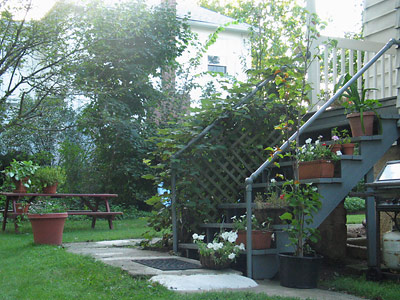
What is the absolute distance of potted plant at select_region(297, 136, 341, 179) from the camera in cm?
472

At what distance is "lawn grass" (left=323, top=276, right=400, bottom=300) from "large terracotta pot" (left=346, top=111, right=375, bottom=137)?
1.52 meters

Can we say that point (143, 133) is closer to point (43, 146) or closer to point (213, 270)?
point (43, 146)

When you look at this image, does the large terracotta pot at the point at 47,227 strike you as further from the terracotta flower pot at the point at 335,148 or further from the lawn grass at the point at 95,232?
the terracotta flower pot at the point at 335,148

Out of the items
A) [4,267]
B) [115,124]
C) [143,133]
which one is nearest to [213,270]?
[4,267]

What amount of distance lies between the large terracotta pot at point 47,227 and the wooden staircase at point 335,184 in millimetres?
1752

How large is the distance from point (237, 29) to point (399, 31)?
1531 cm

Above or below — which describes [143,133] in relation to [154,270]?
above

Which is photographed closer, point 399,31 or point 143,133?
point 399,31

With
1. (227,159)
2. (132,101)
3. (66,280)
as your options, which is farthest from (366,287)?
(132,101)

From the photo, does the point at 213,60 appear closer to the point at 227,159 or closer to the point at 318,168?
the point at 227,159

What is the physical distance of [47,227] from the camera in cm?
610

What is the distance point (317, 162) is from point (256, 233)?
951 millimetres

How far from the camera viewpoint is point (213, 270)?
4.46 m

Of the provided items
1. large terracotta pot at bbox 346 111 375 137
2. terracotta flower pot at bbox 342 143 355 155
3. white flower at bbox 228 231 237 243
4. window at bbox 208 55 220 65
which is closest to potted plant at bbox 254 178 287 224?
white flower at bbox 228 231 237 243
